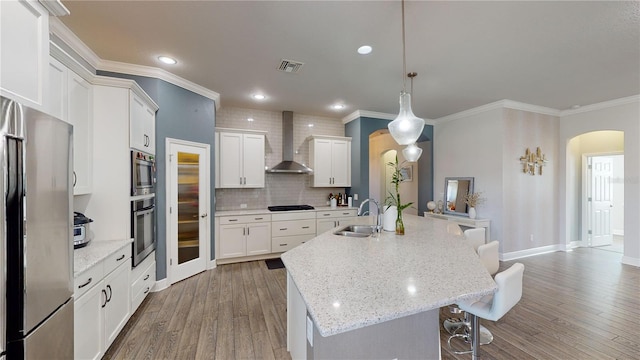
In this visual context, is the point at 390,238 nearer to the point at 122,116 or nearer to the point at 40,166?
the point at 40,166

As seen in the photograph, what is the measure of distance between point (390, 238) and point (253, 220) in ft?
9.39

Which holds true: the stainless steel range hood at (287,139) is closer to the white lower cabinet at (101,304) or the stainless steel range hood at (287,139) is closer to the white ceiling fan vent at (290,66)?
the white ceiling fan vent at (290,66)

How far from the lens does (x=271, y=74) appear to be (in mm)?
3518

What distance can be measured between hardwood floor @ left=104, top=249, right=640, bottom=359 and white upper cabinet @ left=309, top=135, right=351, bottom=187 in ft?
7.15

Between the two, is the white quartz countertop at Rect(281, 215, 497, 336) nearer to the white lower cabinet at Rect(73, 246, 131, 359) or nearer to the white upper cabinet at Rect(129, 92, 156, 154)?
the white lower cabinet at Rect(73, 246, 131, 359)

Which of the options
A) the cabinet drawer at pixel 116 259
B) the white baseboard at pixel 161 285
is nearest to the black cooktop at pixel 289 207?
the white baseboard at pixel 161 285

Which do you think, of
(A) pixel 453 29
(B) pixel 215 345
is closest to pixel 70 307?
(B) pixel 215 345

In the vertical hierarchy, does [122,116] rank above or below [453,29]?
below

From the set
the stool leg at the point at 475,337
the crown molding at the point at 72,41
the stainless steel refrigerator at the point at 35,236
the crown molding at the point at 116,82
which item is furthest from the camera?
the crown molding at the point at 116,82

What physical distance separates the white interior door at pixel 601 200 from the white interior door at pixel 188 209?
7.85 m

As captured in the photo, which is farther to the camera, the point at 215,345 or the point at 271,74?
the point at 271,74

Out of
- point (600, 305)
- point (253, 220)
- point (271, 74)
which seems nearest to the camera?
point (600, 305)

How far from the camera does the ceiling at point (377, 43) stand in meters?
2.21

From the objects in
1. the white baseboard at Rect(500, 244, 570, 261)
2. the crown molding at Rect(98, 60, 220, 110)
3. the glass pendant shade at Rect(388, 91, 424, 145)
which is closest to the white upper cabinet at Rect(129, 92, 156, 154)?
the crown molding at Rect(98, 60, 220, 110)
